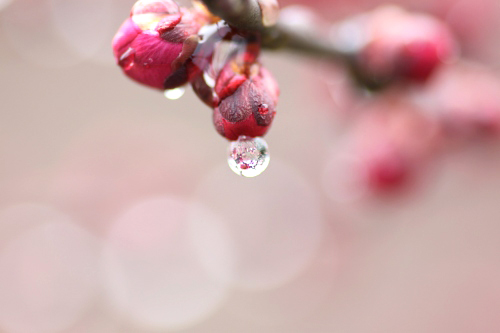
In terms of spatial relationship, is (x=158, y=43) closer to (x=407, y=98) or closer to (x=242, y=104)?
(x=242, y=104)

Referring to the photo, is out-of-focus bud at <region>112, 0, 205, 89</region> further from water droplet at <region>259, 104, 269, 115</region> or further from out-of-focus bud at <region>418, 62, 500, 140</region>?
out-of-focus bud at <region>418, 62, 500, 140</region>

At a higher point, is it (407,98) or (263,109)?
(263,109)

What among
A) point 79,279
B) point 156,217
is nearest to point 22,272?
point 79,279

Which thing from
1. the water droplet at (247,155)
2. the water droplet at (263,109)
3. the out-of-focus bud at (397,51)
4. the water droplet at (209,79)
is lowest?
the out-of-focus bud at (397,51)

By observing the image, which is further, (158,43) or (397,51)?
(397,51)

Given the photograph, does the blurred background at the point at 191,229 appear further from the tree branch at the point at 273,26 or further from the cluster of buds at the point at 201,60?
the cluster of buds at the point at 201,60

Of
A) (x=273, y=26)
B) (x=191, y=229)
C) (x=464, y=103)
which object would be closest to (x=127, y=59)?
(x=273, y=26)

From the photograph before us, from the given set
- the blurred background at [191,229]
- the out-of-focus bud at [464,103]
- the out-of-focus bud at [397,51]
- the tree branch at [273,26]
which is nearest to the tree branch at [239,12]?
the tree branch at [273,26]

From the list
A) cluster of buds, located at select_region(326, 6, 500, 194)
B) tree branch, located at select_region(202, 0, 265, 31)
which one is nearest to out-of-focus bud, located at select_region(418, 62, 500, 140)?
cluster of buds, located at select_region(326, 6, 500, 194)
